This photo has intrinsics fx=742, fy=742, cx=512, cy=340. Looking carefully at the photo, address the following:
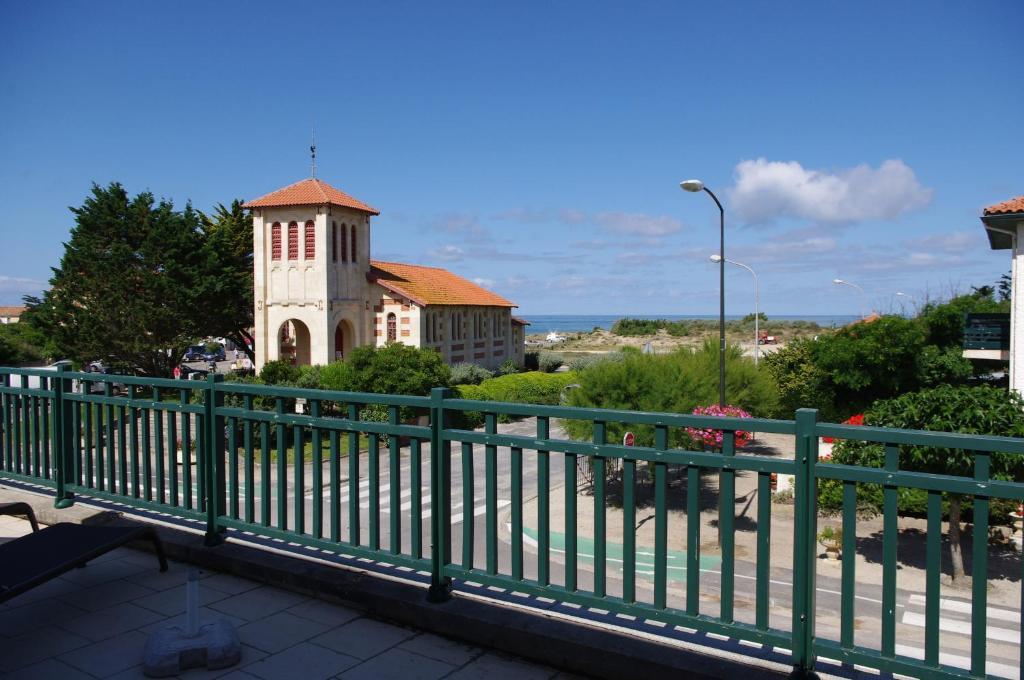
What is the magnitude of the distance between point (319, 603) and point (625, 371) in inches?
711

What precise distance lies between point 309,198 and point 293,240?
2554 millimetres

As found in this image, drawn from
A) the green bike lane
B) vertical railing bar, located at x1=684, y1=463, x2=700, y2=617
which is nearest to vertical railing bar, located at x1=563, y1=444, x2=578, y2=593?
vertical railing bar, located at x1=684, y1=463, x2=700, y2=617

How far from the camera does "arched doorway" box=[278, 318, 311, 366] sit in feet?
142

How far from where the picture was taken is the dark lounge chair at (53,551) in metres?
3.85

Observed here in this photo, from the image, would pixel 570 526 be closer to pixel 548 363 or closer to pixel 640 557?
pixel 640 557

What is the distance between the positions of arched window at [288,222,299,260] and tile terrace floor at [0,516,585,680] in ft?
119

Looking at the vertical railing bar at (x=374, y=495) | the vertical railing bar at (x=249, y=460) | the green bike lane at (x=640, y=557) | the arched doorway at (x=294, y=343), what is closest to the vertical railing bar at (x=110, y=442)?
the vertical railing bar at (x=249, y=460)

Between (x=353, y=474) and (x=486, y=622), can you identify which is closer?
(x=486, y=622)

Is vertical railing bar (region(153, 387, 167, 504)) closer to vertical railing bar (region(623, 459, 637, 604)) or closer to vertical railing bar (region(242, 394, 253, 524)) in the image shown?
vertical railing bar (region(242, 394, 253, 524))

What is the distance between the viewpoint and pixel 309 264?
130ft

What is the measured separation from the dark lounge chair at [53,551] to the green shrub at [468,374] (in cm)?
3773

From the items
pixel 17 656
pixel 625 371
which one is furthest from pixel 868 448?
pixel 17 656

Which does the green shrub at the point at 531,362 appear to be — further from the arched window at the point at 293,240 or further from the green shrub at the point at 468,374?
the arched window at the point at 293,240

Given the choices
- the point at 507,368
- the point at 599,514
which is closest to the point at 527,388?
the point at 507,368
